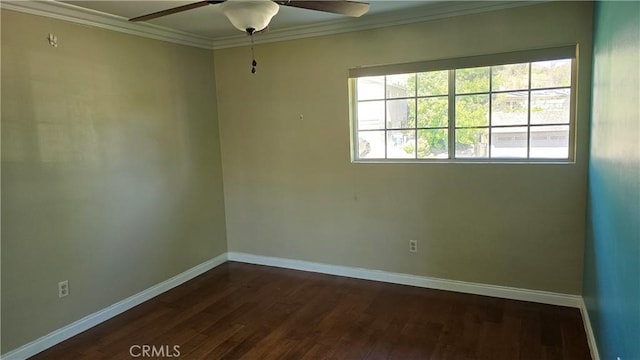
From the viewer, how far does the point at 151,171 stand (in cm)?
373

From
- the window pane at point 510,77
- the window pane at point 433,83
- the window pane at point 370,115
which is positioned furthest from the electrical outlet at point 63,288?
the window pane at point 510,77

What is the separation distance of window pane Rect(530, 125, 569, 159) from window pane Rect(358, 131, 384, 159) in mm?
1267

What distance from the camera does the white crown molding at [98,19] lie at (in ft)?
8.95

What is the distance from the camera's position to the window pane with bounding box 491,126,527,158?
3.29 meters

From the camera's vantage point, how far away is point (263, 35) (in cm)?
409

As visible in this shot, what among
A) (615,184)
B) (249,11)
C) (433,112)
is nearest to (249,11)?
(249,11)

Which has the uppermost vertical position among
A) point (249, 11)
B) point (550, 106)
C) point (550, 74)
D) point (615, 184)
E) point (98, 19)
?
point (98, 19)

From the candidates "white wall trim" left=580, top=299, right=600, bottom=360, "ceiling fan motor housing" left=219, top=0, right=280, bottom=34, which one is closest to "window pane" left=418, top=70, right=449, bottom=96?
"ceiling fan motor housing" left=219, top=0, right=280, bottom=34

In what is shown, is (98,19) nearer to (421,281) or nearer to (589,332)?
(421,281)

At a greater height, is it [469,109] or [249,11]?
[249,11]

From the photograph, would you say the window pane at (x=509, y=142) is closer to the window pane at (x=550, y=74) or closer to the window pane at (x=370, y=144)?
the window pane at (x=550, y=74)

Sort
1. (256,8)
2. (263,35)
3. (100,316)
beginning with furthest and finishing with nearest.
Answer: (263,35), (100,316), (256,8)

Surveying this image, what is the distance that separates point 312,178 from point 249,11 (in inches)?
88.2

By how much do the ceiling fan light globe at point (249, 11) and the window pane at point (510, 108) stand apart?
209 cm
